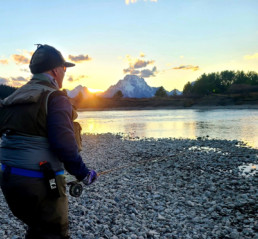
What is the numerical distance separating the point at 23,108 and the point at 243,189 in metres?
9.04

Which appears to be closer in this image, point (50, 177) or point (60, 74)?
point (50, 177)

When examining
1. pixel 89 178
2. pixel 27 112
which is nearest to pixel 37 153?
pixel 27 112

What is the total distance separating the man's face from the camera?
348cm

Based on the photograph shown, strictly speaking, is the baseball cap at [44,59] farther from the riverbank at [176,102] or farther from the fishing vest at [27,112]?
the riverbank at [176,102]

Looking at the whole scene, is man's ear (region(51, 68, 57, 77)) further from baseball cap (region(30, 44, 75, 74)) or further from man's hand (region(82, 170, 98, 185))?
man's hand (region(82, 170, 98, 185))

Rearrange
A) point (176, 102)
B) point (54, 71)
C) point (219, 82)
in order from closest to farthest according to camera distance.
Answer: point (54, 71)
point (176, 102)
point (219, 82)

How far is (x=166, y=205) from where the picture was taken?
7.97 metres

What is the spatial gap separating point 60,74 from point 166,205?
590cm

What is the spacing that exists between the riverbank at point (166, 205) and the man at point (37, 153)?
3347mm

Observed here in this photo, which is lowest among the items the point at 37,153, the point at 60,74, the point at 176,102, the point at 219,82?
the point at 37,153

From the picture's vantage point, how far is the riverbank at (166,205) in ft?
20.8

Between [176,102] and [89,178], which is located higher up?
[176,102]

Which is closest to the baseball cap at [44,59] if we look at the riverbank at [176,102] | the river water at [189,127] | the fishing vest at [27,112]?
the fishing vest at [27,112]

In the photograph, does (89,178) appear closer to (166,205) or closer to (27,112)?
(27,112)
